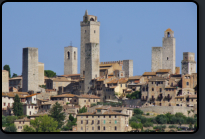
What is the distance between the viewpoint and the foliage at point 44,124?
45.9m

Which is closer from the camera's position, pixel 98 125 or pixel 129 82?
pixel 98 125

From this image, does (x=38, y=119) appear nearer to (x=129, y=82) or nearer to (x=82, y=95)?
(x=82, y=95)

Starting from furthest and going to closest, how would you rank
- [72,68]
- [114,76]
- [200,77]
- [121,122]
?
[72,68] < [114,76] < [121,122] < [200,77]

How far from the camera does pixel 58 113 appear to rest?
165 ft

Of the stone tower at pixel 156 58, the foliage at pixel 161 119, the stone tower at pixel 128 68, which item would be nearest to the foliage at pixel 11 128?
the foliage at pixel 161 119

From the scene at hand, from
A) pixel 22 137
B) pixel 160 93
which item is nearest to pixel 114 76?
pixel 160 93

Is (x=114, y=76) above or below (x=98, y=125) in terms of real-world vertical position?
above

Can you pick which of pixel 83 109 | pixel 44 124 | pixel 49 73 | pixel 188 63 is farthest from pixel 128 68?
pixel 44 124

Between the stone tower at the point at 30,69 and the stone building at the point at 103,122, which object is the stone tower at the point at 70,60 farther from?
the stone building at the point at 103,122

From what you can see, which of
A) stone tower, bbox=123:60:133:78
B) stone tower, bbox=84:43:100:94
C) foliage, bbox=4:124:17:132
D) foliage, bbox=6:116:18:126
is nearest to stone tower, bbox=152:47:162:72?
stone tower, bbox=123:60:133:78

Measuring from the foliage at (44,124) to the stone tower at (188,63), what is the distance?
57.4 feet

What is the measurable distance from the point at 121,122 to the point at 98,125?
6.65ft

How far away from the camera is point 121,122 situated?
46750 mm

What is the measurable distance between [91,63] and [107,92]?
15.0ft
